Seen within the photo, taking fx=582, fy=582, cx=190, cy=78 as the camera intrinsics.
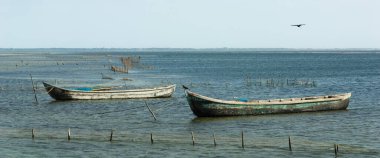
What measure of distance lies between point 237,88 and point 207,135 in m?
43.4

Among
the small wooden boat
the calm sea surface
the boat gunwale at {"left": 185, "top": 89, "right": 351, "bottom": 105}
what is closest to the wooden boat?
the calm sea surface

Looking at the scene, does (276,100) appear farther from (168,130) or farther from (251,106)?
(168,130)

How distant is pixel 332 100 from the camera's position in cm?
5172

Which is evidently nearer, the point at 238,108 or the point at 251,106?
the point at 238,108

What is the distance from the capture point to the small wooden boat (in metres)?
46.6

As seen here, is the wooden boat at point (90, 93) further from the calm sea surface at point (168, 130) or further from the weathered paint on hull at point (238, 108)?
→ the weathered paint on hull at point (238, 108)

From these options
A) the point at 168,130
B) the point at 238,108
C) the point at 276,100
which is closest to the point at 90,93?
the point at 238,108

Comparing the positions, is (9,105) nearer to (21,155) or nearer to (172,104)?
(172,104)

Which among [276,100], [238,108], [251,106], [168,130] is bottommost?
[168,130]

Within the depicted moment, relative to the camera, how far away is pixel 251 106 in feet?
157

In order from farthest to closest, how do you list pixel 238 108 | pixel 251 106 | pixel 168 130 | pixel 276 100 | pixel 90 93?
pixel 90 93 → pixel 276 100 → pixel 251 106 → pixel 238 108 → pixel 168 130

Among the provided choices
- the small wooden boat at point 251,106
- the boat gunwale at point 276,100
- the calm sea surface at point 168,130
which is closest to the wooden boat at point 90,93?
the calm sea surface at point 168,130

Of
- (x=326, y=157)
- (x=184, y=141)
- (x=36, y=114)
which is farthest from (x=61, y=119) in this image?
(x=326, y=157)

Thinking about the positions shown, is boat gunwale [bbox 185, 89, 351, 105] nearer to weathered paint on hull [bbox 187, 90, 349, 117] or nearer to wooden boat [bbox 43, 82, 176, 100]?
weathered paint on hull [bbox 187, 90, 349, 117]
